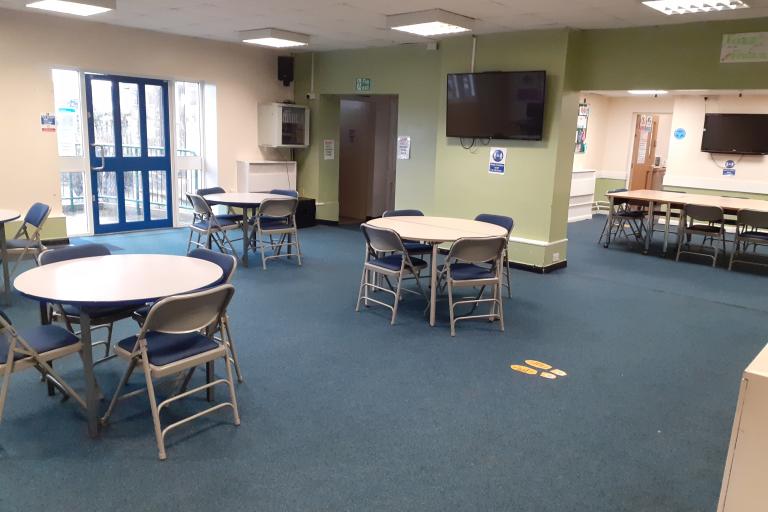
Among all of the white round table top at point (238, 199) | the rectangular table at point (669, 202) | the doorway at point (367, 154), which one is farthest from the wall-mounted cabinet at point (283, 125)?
the rectangular table at point (669, 202)

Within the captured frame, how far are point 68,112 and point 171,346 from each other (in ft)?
19.8

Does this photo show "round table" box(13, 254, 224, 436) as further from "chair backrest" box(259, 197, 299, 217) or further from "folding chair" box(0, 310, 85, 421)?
"chair backrest" box(259, 197, 299, 217)

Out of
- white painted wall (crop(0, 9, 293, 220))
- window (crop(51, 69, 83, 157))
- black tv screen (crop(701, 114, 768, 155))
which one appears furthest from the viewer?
black tv screen (crop(701, 114, 768, 155))

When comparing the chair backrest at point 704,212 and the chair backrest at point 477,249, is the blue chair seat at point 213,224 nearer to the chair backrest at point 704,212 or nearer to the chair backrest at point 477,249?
the chair backrest at point 477,249

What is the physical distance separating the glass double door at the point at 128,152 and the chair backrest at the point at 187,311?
602 cm

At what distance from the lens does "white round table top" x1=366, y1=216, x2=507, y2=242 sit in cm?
483

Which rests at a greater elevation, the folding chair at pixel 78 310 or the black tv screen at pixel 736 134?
the black tv screen at pixel 736 134

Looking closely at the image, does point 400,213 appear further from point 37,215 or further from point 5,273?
point 5,273

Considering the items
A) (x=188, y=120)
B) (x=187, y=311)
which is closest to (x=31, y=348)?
(x=187, y=311)

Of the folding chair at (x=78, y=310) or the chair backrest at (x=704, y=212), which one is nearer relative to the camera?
the folding chair at (x=78, y=310)

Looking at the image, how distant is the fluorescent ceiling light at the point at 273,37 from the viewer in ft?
23.9

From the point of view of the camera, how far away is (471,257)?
15.5 feet

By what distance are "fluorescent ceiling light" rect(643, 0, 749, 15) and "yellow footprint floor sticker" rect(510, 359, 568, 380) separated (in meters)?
3.33

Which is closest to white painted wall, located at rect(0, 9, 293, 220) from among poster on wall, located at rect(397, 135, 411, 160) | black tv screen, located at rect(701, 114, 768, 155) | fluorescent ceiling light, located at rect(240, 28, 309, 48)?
fluorescent ceiling light, located at rect(240, 28, 309, 48)
